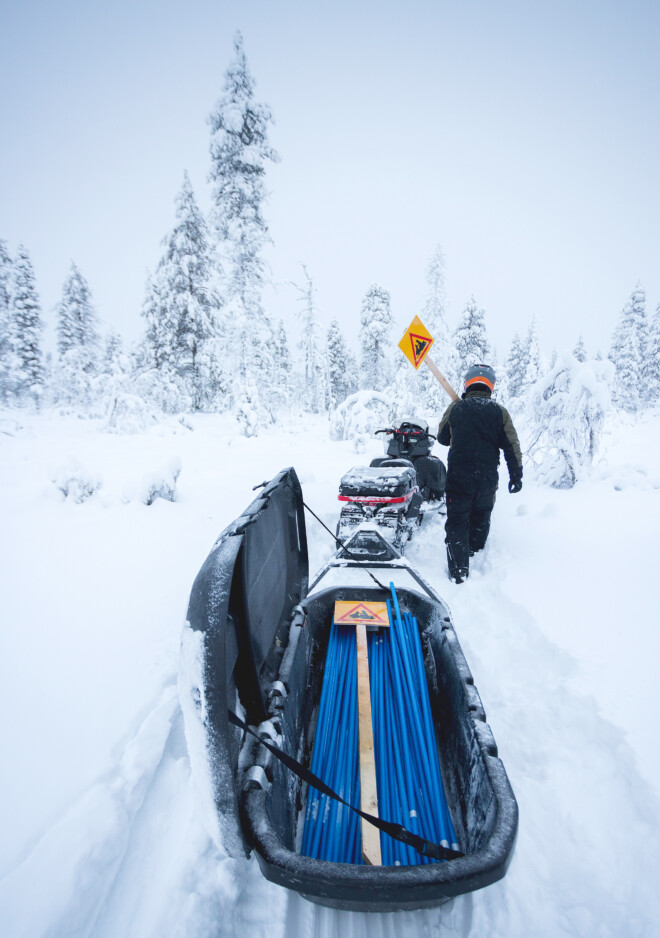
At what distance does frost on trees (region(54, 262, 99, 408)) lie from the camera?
2484 cm

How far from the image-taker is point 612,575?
151 inches

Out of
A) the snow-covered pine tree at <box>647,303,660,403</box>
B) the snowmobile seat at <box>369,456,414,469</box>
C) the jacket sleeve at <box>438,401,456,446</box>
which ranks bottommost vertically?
the snowmobile seat at <box>369,456,414,469</box>

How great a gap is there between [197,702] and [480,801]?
1.23 m

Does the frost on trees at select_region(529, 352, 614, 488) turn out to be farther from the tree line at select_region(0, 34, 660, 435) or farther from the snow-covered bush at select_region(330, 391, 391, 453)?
the snow-covered bush at select_region(330, 391, 391, 453)

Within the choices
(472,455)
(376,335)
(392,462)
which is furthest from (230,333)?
(376,335)

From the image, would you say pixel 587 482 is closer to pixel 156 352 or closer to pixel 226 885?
pixel 226 885

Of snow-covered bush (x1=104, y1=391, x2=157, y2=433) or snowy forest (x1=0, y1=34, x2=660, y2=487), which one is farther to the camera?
snow-covered bush (x1=104, y1=391, x2=157, y2=433)

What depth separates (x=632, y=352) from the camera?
27906 mm

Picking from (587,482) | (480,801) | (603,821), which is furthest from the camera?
(587,482)

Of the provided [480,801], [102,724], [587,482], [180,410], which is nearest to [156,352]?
[180,410]

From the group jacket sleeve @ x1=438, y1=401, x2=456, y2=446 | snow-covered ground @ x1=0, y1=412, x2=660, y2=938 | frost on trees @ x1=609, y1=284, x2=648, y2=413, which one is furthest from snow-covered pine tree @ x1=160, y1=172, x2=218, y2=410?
frost on trees @ x1=609, y1=284, x2=648, y2=413

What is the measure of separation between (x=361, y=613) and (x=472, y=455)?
7.04ft

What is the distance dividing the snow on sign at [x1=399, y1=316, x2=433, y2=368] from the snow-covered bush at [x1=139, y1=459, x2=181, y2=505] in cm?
423

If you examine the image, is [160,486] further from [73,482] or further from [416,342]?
[416,342]
